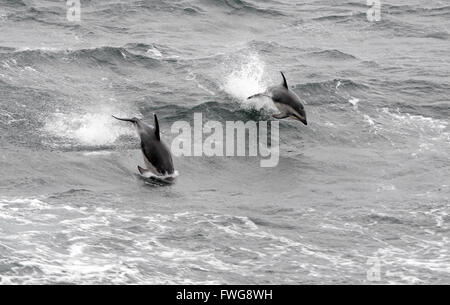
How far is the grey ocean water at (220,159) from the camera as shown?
21.1 m

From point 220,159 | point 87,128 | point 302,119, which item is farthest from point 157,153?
point 302,119

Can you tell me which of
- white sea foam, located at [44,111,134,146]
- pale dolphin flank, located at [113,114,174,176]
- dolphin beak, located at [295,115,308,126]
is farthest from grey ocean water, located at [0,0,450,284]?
dolphin beak, located at [295,115,308,126]

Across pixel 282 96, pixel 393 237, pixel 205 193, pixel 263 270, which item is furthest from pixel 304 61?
pixel 263 270

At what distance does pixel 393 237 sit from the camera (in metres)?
22.8

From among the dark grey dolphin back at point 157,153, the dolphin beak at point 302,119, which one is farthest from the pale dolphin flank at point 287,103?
the dark grey dolphin back at point 157,153

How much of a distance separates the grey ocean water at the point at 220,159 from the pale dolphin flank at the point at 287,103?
1.05m

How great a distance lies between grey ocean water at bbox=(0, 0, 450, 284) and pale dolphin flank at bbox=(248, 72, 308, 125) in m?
1.05

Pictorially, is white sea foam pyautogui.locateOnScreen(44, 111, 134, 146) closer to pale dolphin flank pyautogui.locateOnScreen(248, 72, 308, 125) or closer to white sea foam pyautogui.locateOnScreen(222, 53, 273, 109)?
pale dolphin flank pyautogui.locateOnScreen(248, 72, 308, 125)

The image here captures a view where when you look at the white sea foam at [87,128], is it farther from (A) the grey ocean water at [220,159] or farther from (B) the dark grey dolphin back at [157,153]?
(B) the dark grey dolphin back at [157,153]

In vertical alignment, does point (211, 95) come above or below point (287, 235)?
above

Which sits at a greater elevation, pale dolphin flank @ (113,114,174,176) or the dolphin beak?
the dolphin beak

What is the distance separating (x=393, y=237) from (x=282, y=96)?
27.7 ft

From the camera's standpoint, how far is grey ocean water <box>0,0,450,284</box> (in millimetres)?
21109
